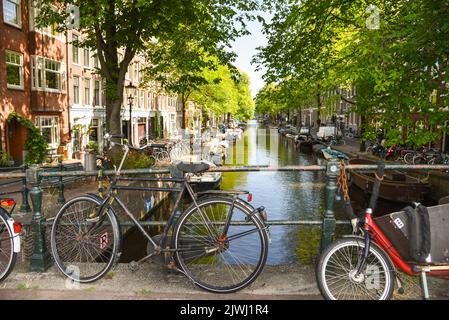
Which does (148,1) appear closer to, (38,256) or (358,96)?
(358,96)

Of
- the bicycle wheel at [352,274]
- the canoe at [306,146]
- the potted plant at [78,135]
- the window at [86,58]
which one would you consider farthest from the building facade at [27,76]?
the canoe at [306,146]

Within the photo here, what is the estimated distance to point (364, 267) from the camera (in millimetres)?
3418

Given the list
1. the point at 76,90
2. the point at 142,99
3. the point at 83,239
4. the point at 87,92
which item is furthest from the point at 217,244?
the point at 142,99

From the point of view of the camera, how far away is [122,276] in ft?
13.3

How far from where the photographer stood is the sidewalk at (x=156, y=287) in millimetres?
3641

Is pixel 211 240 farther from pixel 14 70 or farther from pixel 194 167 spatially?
pixel 14 70

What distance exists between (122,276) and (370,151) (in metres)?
29.6

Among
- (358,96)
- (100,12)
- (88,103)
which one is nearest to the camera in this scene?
(358,96)

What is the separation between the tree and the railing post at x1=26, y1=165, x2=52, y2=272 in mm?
9863

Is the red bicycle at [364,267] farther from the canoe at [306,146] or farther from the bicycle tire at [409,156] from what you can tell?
the canoe at [306,146]

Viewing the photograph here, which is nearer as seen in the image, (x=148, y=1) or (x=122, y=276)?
(x=122, y=276)

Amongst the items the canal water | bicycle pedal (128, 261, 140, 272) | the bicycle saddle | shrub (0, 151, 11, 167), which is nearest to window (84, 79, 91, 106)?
shrub (0, 151, 11, 167)

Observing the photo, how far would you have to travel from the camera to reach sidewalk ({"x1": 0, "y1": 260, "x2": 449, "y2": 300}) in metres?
3.64
